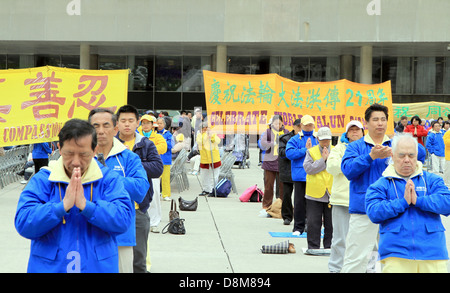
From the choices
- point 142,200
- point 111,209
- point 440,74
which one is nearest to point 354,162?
point 142,200

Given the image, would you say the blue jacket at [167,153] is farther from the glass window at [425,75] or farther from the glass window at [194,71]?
the glass window at [425,75]

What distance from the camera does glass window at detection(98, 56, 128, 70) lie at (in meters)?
41.2

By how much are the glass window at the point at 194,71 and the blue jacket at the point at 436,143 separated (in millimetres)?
21389

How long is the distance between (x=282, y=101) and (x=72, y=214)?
31.5 feet

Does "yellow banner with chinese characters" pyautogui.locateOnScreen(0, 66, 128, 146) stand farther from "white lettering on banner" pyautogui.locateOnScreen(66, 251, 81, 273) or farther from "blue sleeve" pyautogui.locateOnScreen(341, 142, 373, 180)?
"white lettering on banner" pyautogui.locateOnScreen(66, 251, 81, 273)

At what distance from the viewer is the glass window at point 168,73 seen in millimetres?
40844

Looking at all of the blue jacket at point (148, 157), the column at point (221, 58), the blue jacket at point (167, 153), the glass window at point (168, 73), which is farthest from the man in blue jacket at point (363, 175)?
the glass window at point (168, 73)

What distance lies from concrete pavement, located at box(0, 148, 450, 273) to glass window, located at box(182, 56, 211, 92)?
26.9 metres

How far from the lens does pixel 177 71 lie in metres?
41.1

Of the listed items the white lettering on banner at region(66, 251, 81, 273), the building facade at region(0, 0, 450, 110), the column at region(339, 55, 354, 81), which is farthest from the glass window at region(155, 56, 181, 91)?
the white lettering on banner at region(66, 251, 81, 273)
